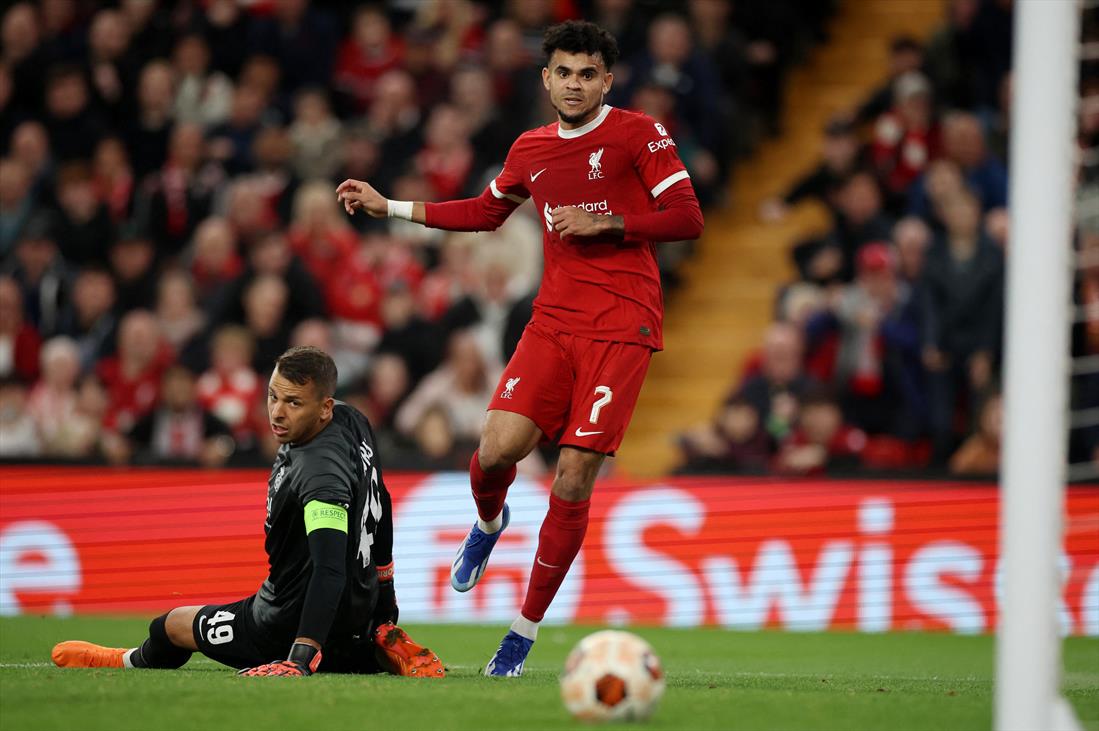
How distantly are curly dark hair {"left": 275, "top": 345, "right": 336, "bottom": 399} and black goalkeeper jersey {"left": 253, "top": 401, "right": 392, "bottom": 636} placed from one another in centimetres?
17

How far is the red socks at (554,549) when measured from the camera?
6.77m

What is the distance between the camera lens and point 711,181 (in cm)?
1334

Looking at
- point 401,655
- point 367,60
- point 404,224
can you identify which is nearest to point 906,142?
point 404,224

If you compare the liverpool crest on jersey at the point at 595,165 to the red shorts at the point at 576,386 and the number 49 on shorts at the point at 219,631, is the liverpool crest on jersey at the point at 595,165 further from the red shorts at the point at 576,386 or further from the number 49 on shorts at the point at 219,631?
the number 49 on shorts at the point at 219,631

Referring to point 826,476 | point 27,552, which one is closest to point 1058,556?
point 826,476

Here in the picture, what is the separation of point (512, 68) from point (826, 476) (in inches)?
188

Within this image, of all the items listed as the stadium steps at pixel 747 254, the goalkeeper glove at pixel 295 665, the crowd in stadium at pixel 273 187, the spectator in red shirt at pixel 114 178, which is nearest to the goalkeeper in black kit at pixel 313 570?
the goalkeeper glove at pixel 295 665

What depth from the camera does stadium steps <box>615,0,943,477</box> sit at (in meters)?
13.3

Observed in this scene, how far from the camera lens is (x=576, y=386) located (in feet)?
22.3

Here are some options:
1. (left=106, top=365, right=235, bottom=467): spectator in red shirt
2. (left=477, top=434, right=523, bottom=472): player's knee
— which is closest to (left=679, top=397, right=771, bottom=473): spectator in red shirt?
(left=106, top=365, right=235, bottom=467): spectator in red shirt

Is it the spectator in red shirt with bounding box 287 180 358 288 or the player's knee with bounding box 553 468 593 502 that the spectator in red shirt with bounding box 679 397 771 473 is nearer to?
the spectator in red shirt with bounding box 287 180 358 288

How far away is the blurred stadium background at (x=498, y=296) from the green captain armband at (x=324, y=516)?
16.5ft

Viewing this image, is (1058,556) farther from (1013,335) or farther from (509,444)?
(509,444)

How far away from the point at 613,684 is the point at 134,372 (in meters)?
8.32
